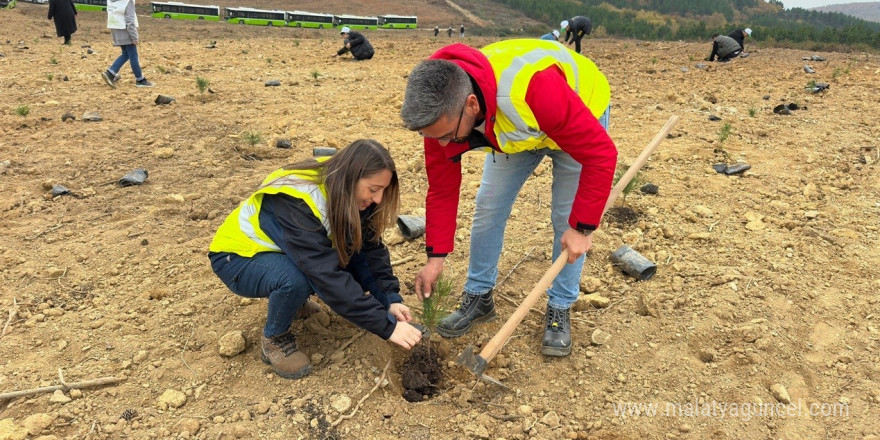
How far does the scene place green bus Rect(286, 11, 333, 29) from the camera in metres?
21.2

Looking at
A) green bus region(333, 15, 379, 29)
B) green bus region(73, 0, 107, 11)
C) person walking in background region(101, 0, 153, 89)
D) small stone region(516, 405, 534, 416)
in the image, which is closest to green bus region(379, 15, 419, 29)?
green bus region(333, 15, 379, 29)

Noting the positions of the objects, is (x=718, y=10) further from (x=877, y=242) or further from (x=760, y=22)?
(x=877, y=242)

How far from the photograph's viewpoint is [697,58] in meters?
11.4

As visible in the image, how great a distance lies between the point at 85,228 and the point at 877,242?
5.35 meters

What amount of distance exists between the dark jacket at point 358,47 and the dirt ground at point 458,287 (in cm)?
492

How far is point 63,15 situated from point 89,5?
12527mm

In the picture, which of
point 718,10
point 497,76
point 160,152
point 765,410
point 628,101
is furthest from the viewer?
point 718,10

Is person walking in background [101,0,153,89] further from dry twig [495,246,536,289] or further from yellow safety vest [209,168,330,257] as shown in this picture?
dry twig [495,246,536,289]

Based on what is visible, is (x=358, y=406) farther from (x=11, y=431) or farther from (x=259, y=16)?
(x=259, y=16)

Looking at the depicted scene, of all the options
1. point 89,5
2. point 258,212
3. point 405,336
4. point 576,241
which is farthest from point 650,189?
point 89,5

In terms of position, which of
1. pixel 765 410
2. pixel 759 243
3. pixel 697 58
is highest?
pixel 697 58

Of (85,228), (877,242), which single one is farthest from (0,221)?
(877,242)

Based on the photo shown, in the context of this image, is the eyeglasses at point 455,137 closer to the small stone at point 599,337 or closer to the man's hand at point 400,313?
the man's hand at point 400,313

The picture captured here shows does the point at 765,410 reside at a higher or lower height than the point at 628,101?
lower
